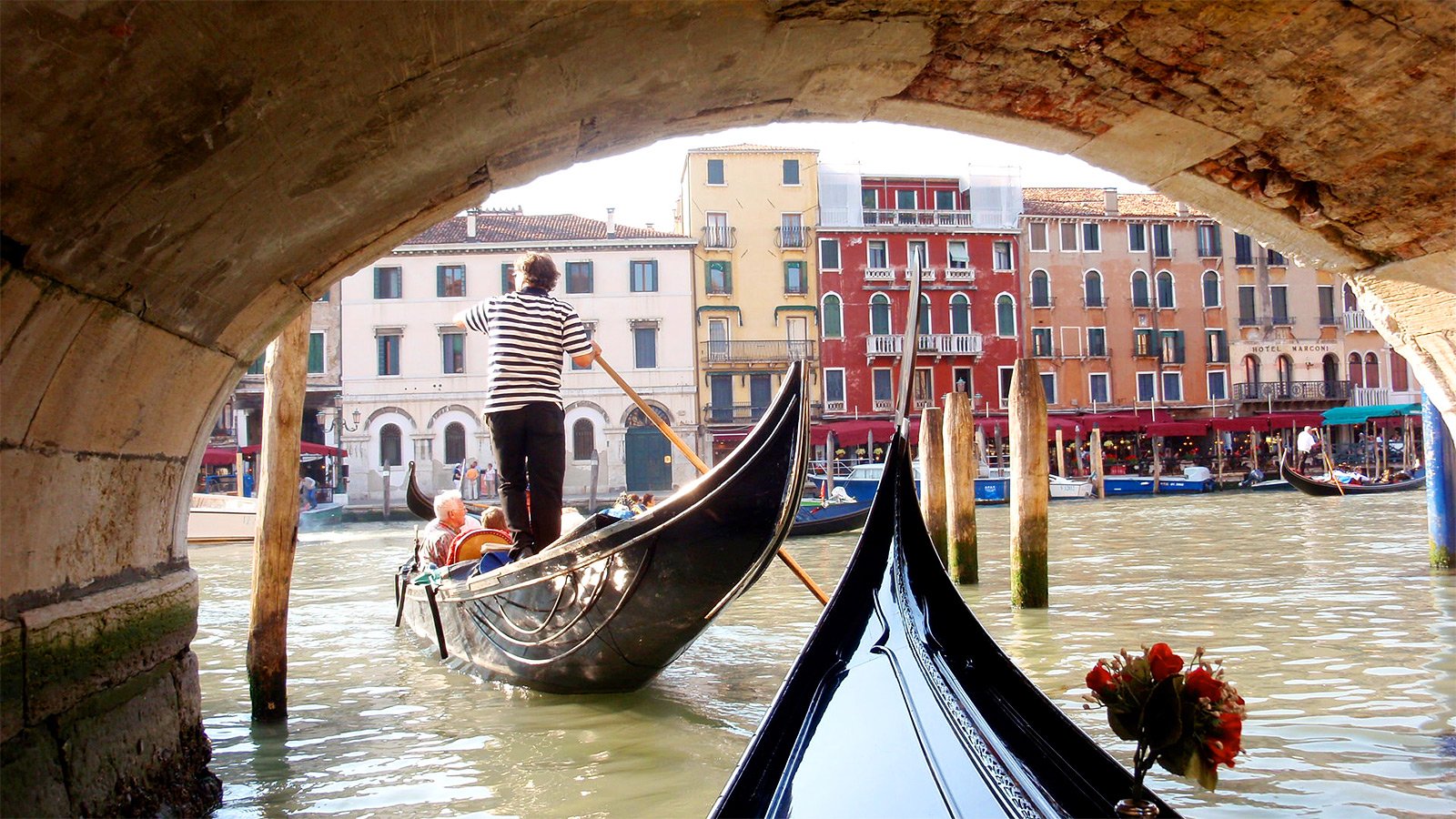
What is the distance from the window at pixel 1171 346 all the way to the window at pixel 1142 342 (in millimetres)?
166

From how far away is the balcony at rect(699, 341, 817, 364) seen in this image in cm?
1788

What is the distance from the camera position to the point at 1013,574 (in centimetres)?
465

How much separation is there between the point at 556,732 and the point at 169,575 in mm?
1164

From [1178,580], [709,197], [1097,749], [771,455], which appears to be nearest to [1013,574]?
[1178,580]

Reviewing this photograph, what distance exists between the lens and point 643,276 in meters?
17.8

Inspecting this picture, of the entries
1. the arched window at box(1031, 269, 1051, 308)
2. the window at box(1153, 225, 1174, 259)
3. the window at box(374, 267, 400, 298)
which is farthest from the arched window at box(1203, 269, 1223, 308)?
the window at box(374, 267, 400, 298)

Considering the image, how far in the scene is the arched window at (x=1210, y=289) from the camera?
63.0 feet

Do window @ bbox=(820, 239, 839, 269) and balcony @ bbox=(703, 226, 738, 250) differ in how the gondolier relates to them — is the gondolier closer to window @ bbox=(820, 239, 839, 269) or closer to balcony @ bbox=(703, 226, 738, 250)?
balcony @ bbox=(703, 226, 738, 250)

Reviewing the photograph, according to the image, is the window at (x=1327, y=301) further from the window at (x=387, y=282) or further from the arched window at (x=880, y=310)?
the window at (x=387, y=282)

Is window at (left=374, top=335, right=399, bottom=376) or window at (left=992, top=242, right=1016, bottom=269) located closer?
window at (left=374, top=335, right=399, bottom=376)

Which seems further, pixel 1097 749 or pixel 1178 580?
pixel 1178 580

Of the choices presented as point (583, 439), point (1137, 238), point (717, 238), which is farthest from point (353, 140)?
point (1137, 238)

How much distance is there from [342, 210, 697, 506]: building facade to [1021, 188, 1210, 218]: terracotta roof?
21.0ft

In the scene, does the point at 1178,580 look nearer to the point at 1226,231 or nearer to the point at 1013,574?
the point at 1013,574
